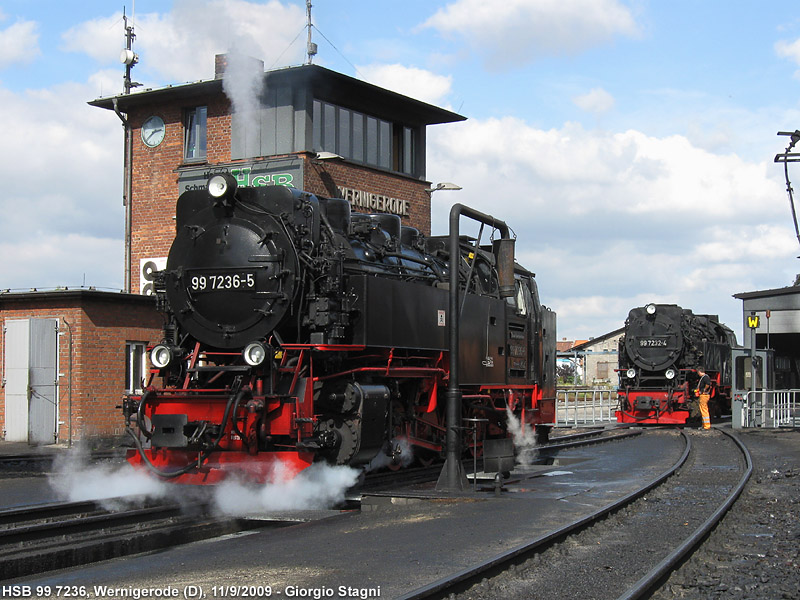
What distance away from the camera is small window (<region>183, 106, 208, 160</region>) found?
22.7 m

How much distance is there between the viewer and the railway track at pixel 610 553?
221 inches

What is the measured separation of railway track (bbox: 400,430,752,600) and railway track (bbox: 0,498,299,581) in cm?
283

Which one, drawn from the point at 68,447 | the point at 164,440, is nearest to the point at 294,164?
the point at 68,447

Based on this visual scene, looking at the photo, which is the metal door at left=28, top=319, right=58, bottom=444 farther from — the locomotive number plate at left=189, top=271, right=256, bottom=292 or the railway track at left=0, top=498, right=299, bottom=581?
the railway track at left=0, top=498, right=299, bottom=581

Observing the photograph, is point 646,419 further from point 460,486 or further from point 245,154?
point 460,486

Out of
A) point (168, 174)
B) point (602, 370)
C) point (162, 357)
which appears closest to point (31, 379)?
point (168, 174)

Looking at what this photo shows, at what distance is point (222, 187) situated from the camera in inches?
376

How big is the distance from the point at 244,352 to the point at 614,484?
494 cm

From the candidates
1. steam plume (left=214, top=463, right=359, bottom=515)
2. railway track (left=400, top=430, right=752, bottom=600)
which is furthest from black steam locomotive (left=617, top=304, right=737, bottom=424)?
steam plume (left=214, top=463, right=359, bottom=515)

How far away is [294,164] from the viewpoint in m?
21.2

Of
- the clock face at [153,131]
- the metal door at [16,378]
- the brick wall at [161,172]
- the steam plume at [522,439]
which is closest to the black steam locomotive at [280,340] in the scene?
the steam plume at [522,439]

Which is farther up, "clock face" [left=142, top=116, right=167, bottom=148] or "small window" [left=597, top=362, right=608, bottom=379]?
"clock face" [left=142, top=116, right=167, bottom=148]

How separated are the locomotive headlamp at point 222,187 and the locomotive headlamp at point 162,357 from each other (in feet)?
5.61

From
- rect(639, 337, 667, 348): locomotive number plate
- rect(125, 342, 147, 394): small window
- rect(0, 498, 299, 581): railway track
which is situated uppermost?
rect(639, 337, 667, 348): locomotive number plate
